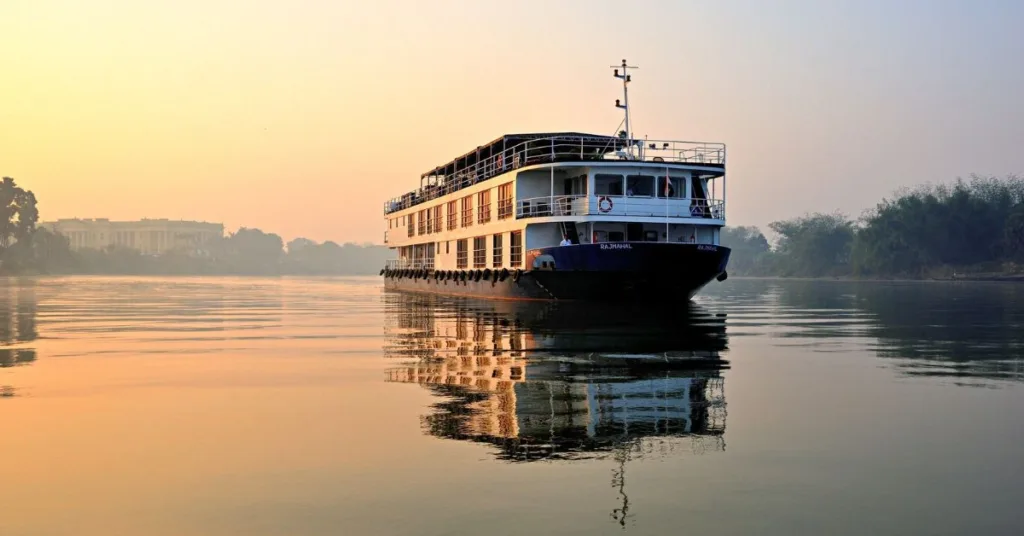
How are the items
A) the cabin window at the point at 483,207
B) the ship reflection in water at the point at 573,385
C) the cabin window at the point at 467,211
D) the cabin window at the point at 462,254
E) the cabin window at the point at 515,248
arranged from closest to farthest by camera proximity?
the ship reflection in water at the point at 573,385, the cabin window at the point at 515,248, the cabin window at the point at 483,207, the cabin window at the point at 467,211, the cabin window at the point at 462,254

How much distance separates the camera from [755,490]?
6.31 metres

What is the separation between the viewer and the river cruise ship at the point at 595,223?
32.0 metres

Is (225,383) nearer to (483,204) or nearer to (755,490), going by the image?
(755,490)

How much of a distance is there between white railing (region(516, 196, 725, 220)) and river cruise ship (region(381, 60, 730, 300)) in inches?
1.5

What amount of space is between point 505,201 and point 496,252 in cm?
299

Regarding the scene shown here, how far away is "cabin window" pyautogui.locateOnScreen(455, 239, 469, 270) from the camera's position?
47.6 meters

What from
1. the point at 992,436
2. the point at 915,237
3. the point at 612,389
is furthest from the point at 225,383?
the point at 915,237

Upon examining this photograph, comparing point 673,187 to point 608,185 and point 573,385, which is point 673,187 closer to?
point 608,185

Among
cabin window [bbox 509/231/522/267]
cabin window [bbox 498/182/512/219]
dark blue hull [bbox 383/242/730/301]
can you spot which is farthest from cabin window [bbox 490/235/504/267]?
dark blue hull [bbox 383/242/730/301]

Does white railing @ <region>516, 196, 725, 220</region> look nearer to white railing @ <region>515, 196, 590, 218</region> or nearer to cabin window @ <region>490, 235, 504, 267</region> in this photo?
white railing @ <region>515, 196, 590, 218</region>

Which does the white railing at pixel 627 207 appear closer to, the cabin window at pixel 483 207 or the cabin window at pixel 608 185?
the cabin window at pixel 608 185

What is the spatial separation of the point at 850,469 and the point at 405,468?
340 cm

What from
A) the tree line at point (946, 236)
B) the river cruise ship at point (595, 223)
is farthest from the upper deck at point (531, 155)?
the tree line at point (946, 236)

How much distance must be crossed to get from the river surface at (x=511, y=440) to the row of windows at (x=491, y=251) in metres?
21.0
